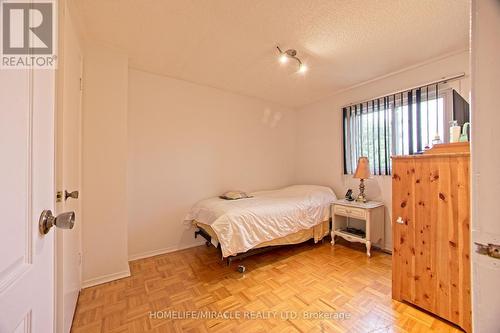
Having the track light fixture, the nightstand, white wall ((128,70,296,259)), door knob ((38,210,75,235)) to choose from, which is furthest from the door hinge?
white wall ((128,70,296,259))

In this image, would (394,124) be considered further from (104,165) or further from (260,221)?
(104,165)

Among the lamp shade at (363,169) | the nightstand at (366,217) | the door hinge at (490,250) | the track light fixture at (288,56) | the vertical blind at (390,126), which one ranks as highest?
the track light fixture at (288,56)

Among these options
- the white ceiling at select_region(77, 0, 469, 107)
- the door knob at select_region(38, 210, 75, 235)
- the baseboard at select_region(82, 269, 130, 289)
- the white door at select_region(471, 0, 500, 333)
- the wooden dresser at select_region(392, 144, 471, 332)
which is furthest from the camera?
the baseboard at select_region(82, 269, 130, 289)

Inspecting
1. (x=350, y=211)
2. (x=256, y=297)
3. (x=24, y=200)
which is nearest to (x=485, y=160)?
(x=24, y=200)

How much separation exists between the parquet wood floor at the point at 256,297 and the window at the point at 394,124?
1.42 meters

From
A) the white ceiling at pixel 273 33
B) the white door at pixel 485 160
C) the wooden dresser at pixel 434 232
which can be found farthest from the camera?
the white ceiling at pixel 273 33

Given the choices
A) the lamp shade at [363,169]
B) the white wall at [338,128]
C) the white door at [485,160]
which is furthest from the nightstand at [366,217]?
the white door at [485,160]

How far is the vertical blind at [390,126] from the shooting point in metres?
2.47

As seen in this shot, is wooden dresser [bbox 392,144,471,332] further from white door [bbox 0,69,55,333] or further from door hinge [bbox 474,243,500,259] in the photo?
white door [bbox 0,69,55,333]

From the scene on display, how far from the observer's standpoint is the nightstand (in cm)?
266

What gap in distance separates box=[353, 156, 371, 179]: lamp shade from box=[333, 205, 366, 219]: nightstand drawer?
47 cm

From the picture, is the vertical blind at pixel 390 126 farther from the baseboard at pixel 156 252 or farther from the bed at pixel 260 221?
the baseboard at pixel 156 252

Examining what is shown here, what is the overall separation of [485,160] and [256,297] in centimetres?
191

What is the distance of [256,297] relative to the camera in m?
1.87
